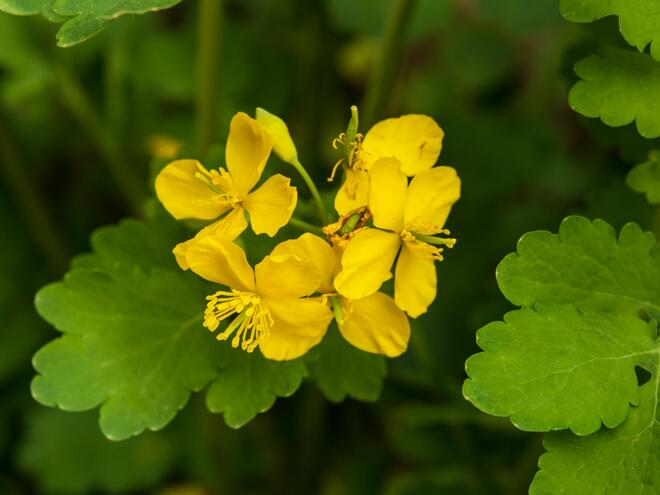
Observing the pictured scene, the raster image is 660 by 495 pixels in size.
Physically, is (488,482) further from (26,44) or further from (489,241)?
(26,44)

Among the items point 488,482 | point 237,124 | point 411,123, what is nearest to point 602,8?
point 411,123

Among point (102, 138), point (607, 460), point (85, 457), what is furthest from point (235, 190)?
point (85, 457)

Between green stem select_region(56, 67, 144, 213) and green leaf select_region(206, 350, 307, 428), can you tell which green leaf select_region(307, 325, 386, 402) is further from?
green stem select_region(56, 67, 144, 213)

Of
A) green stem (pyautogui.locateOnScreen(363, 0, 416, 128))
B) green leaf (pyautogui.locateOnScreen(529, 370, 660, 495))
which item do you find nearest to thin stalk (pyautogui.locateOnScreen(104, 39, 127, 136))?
green stem (pyautogui.locateOnScreen(363, 0, 416, 128))

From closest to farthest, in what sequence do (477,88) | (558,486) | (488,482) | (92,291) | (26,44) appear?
1. (558,486)
2. (92,291)
3. (488,482)
4. (26,44)
5. (477,88)

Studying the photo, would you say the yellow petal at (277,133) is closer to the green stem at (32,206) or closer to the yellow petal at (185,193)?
the yellow petal at (185,193)

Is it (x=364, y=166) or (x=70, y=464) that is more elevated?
(x=364, y=166)

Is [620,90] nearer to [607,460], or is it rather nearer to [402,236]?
[402,236]

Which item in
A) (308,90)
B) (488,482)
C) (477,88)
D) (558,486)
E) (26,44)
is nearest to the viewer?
(558,486)
